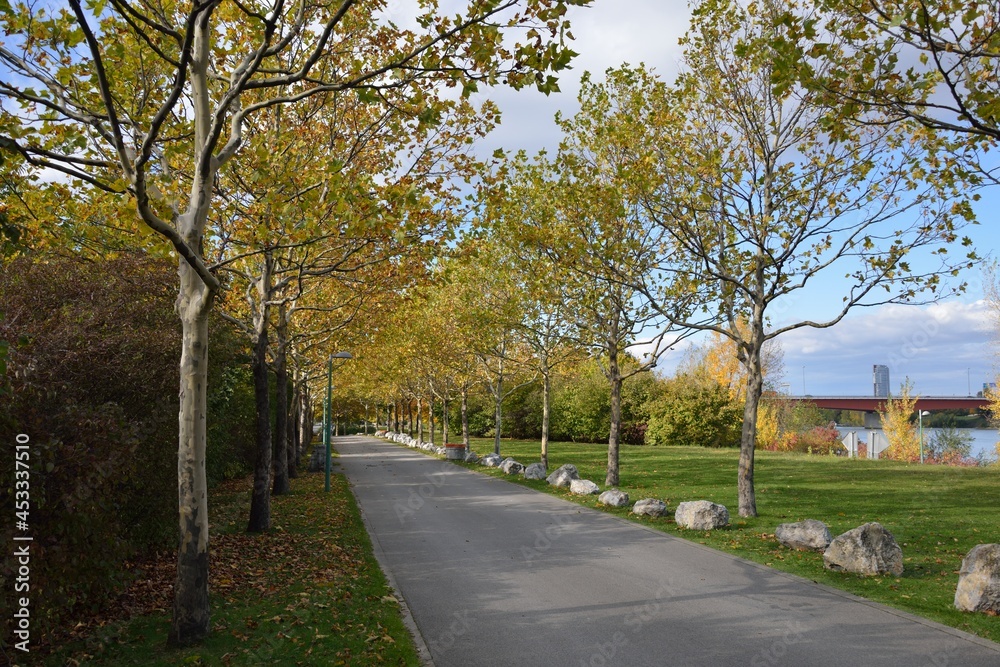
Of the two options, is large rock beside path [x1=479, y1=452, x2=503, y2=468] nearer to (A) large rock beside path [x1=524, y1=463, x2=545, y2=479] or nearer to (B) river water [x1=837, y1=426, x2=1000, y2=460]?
(A) large rock beside path [x1=524, y1=463, x2=545, y2=479]

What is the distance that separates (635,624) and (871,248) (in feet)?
31.0

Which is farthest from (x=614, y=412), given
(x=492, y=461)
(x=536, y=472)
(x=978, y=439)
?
(x=978, y=439)

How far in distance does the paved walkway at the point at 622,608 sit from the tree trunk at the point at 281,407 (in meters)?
5.03

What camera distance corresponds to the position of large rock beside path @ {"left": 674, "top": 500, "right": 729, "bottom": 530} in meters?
12.5

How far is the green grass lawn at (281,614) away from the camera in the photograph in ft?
20.3

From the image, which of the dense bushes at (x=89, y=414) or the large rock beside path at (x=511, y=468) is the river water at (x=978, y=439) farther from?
the dense bushes at (x=89, y=414)

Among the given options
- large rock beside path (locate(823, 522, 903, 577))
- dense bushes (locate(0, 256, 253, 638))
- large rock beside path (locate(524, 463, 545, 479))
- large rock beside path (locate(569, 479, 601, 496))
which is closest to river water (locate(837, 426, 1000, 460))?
large rock beside path (locate(524, 463, 545, 479))

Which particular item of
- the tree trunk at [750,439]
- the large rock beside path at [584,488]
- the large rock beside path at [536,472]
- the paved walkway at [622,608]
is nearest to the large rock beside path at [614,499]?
the large rock beside path at [584,488]

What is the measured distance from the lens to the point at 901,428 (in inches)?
1597

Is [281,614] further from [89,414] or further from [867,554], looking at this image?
[867,554]

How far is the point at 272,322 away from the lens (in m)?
16.2

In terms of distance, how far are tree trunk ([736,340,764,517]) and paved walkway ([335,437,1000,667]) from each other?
7.64 feet

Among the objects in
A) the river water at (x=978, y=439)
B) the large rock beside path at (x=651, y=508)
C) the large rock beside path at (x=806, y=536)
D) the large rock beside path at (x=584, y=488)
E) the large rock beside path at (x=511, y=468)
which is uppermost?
the large rock beside path at (x=806, y=536)

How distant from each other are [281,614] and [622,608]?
13.3ft
